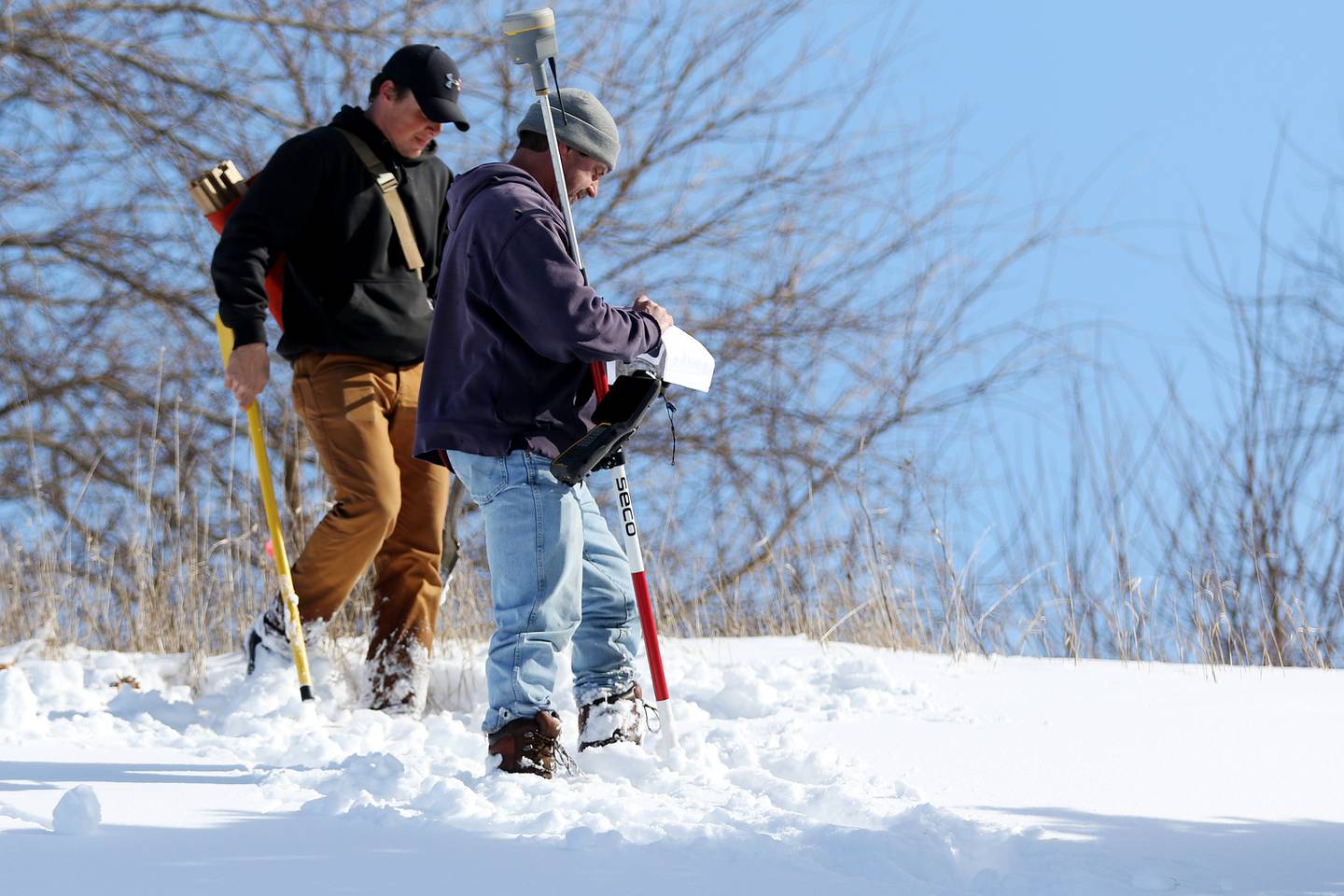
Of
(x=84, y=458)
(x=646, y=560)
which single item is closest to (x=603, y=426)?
(x=646, y=560)

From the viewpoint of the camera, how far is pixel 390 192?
4461 mm

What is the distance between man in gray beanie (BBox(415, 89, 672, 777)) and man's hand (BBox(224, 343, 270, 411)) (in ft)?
4.10

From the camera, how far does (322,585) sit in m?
4.54

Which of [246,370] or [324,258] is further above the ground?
[324,258]

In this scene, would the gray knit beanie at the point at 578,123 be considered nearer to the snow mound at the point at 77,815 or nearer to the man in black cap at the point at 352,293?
the man in black cap at the point at 352,293

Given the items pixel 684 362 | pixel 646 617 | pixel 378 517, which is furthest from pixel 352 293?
pixel 646 617

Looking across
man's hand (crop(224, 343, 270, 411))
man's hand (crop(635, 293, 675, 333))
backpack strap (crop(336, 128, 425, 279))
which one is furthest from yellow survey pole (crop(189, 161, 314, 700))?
man's hand (crop(635, 293, 675, 333))

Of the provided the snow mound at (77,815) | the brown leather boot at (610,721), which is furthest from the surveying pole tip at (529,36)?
the snow mound at (77,815)

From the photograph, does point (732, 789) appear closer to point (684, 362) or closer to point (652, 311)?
point (684, 362)

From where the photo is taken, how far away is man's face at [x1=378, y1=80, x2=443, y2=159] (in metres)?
4.45

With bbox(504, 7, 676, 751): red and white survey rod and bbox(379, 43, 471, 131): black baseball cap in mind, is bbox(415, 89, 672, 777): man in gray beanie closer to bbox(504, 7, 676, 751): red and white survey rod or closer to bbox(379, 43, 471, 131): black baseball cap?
bbox(504, 7, 676, 751): red and white survey rod

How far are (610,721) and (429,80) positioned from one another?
226 cm

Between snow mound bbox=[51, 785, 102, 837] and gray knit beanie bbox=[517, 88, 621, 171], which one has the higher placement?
gray knit beanie bbox=[517, 88, 621, 171]

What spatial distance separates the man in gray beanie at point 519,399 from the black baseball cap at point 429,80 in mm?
1184
